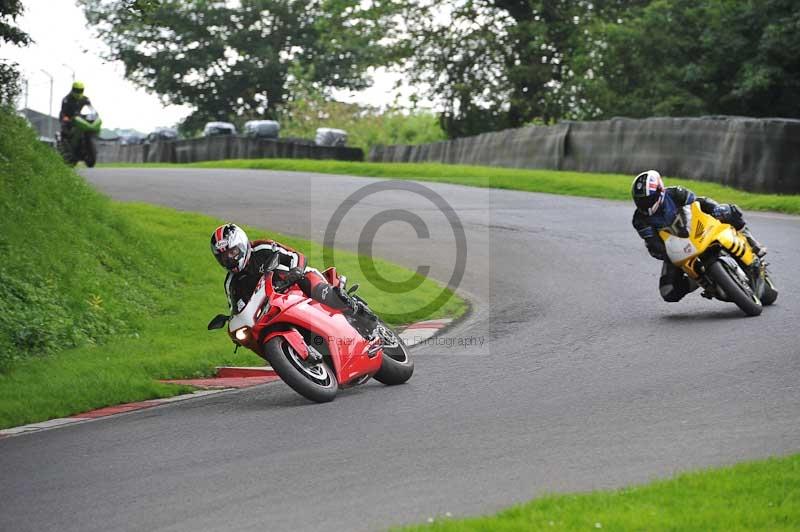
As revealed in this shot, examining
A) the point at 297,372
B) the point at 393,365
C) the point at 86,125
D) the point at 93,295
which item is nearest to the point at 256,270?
the point at 297,372

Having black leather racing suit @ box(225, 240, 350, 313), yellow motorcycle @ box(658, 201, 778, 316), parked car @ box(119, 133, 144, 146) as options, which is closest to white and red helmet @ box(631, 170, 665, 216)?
yellow motorcycle @ box(658, 201, 778, 316)

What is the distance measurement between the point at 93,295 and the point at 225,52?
207ft

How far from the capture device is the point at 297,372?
9.16 m

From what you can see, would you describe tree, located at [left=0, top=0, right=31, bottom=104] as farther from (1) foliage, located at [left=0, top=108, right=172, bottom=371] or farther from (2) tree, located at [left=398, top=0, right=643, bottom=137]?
(2) tree, located at [left=398, top=0, right=643, bottom=137]

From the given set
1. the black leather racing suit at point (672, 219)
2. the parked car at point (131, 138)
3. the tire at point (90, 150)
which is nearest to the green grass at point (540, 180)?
the tire at point (90, 150)

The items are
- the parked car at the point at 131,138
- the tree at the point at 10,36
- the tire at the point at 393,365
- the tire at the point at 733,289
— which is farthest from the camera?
the parked car at the point at 131,138

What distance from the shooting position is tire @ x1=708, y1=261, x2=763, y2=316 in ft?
39.2

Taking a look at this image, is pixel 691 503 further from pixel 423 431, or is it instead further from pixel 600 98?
pixel 600 98

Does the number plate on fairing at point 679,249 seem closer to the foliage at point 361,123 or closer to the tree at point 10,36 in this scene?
the tree at point 10,36

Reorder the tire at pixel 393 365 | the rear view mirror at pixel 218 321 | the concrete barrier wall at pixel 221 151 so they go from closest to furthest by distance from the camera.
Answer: the rear view mirror at pixel 218 321 → the tire at pixel 393 365 → the concrete barrier wall at pixel 221 151

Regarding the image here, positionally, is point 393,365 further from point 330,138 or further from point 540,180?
point 330,138

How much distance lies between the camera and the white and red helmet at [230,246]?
9.22 meters

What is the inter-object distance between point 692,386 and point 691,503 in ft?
10.4

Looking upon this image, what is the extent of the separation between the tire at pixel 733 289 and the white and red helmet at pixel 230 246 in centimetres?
488
